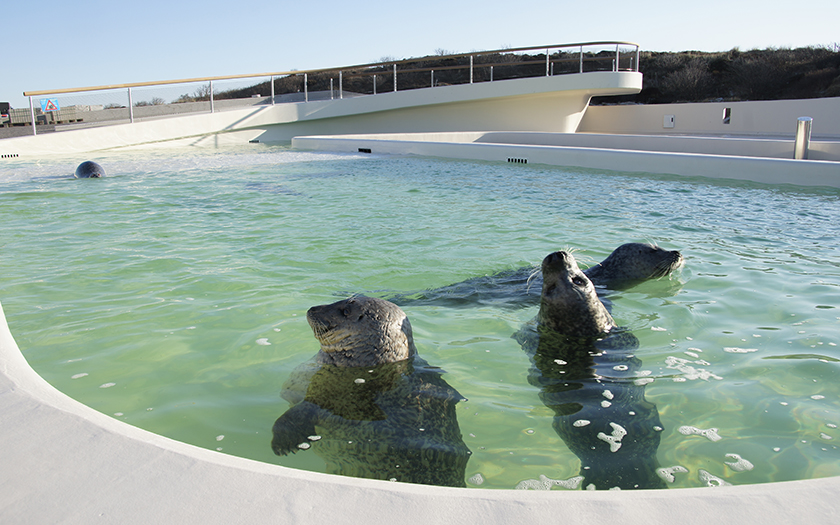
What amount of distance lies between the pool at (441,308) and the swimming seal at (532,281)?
172mm

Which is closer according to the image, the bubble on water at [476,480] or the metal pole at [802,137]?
the bubble on water at [476,480]

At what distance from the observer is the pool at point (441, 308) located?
2873 millimetres

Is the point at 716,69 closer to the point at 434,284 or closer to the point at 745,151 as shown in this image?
the point at 745,151

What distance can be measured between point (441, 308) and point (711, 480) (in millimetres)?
2544

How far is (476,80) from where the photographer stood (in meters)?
21.9

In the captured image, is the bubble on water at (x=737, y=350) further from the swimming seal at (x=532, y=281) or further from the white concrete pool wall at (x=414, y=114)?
the white concrete pool wall at (x=414, y=114)

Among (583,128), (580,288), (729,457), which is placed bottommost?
(729,457)

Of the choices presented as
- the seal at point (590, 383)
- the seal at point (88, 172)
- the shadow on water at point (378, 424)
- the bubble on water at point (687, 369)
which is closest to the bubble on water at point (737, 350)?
the bubble on water at point (687, 369)

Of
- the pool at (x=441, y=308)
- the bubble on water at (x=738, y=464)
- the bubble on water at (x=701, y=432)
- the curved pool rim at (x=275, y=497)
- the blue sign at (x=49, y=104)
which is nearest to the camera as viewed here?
the curved pool rim at (x=275, y=497)

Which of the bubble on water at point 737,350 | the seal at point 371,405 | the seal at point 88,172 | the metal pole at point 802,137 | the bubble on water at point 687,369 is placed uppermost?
the metal pole at point 802,137

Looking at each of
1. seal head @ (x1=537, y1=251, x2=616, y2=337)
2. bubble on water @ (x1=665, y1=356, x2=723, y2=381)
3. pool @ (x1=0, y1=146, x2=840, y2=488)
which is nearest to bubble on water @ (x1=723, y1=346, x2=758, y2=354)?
pool @ (x1=0, y1=146, x2=840, y2=488)

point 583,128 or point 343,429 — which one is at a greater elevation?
point 583,128

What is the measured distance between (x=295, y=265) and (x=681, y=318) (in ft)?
12.0

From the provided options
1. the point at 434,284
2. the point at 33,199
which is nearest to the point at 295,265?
the point at 434,284
